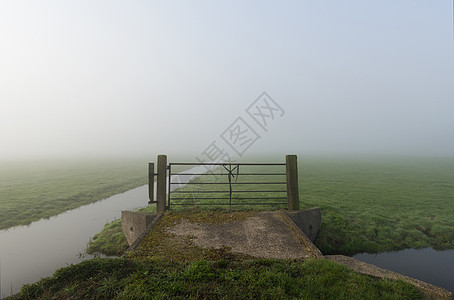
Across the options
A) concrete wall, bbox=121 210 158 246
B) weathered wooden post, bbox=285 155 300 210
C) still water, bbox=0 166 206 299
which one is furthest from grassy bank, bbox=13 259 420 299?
weathered wooden post, bbox=285 155 300 210

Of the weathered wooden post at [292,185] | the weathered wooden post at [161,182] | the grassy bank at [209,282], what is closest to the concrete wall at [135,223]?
the weathered wooden post at [161,182]

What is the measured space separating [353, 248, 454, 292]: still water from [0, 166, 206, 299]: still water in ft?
21.7

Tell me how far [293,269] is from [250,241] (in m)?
1.42

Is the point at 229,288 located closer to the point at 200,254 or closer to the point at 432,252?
the point at 200,254

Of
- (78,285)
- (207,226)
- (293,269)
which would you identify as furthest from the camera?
(207,226)

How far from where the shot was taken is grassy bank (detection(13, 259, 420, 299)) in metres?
2.72

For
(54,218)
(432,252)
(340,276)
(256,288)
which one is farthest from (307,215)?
(54,218)

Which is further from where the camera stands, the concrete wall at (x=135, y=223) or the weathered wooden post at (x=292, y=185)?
the weathered wooden post at (x=292, y=185)

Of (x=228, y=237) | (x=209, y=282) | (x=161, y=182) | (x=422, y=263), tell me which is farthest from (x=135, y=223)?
(x=422, y=263)

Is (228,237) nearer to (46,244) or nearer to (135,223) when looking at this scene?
(135,223)

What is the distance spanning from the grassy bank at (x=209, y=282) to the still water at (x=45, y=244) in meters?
2.74

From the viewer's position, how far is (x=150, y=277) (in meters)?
3.04

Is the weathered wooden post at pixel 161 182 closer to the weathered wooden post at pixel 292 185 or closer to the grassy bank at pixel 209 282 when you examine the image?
the grassy bank at pixel 209 282

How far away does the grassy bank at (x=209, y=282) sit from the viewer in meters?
2.72
